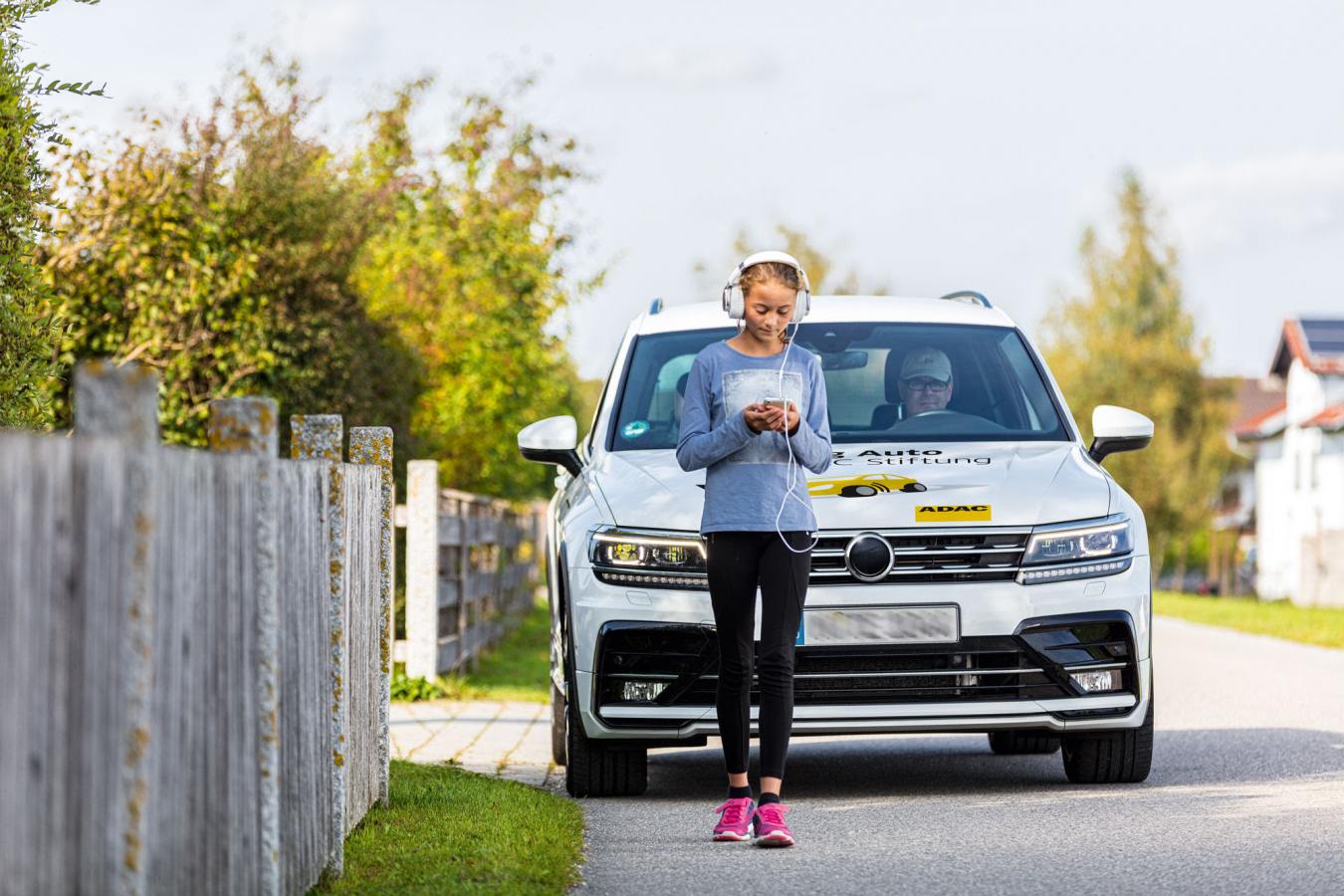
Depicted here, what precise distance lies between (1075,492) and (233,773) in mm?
4164

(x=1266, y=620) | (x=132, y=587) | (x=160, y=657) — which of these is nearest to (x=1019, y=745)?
(x=160, y=657)

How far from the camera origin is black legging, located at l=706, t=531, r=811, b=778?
20.8 feet

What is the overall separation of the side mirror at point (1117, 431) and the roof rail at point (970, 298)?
4.62ft

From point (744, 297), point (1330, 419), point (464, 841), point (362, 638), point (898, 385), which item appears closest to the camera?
point (464, 841)

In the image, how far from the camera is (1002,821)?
6.78 metres

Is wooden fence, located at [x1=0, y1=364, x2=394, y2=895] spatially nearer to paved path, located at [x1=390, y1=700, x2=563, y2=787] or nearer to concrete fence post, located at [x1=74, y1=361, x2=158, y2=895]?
concrete fence post, located at [x1=74, y1=361, x2=158, y2=895]

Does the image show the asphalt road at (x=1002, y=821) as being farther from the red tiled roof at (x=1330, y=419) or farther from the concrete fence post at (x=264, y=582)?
the red tiled roof at (x=1330, y=419)

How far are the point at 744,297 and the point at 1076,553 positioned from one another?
1741 mm

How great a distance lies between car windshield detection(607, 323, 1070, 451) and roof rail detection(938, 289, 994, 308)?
0.66 metres

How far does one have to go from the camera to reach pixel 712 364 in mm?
6504

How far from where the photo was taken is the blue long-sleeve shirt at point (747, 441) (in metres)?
6.32

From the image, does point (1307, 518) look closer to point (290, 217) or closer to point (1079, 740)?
point (290, 217)

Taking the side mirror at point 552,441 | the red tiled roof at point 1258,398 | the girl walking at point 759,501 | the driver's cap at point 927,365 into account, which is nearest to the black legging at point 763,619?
the girl walking at point 759,501

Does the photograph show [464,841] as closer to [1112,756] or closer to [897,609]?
[897,609]
